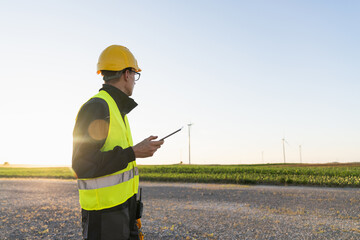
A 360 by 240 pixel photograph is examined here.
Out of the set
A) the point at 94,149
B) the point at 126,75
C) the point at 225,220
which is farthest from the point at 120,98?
the point at 225,220

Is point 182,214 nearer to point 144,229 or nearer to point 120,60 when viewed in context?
point 144,229

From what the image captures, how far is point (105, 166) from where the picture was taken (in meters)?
2.65

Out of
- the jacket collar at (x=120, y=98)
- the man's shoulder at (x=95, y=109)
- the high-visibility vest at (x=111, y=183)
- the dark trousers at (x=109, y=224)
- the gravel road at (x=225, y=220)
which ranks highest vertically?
the jacket collar at (x=120, y=98)

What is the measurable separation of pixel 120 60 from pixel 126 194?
130 cm

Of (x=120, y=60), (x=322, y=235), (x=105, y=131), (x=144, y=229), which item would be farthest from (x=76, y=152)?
(x=322, y=235)

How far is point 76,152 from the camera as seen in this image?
2.71m

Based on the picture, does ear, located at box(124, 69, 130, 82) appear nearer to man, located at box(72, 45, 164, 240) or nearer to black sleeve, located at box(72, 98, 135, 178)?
man, located at box(72, 45, 164, 240)

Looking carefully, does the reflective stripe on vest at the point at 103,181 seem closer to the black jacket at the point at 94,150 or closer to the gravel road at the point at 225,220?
the black jacket at the point at 94,150

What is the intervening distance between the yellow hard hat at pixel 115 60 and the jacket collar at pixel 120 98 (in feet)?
0.71

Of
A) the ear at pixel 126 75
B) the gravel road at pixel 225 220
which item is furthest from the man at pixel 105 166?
the gravel road at pixel 225 220

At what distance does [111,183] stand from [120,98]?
2.67 feet

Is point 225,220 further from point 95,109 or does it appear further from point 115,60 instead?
point 95,109

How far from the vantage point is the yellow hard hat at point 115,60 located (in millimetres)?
3227

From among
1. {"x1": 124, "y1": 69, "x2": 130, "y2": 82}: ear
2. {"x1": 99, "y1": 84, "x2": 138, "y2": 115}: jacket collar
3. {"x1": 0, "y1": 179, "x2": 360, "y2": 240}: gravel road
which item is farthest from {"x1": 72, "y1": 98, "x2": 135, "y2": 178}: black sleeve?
{"x1": 0, "y1": 179, "x2": 360, "y2": 240}: gravel road
